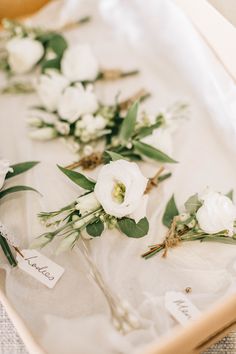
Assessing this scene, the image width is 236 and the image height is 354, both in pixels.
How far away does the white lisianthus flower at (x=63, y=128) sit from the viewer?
125 centimetres

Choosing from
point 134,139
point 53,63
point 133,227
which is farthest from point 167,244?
point 53,63

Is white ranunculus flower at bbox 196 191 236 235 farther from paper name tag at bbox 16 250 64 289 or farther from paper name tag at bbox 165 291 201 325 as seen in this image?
paper name tag at bbox 16 250 64 289

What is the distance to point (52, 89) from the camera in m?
1.31

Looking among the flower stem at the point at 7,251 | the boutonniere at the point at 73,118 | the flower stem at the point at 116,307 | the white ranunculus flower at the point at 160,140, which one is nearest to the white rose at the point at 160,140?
the white ranunculus flower at the point at 160,140

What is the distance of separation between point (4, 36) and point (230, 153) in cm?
87

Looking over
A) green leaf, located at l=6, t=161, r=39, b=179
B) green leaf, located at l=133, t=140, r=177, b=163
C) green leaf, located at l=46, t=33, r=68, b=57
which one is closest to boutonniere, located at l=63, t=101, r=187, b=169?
green leaf, located at l=133, t=140, r=177, b=163

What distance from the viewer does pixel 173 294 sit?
3.16ft

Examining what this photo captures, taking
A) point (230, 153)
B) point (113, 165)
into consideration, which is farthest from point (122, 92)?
point (113, 165)

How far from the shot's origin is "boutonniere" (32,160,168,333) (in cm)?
93

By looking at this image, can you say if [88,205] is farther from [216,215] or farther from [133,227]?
[216,215]

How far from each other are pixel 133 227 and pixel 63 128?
0.40 meters

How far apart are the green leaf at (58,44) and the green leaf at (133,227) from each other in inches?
28.0

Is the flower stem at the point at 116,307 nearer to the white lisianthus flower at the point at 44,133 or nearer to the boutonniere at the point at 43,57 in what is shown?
the white lisianthus flower at the point at 44,133

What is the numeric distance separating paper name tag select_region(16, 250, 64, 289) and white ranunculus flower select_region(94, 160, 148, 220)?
0.61 ft
